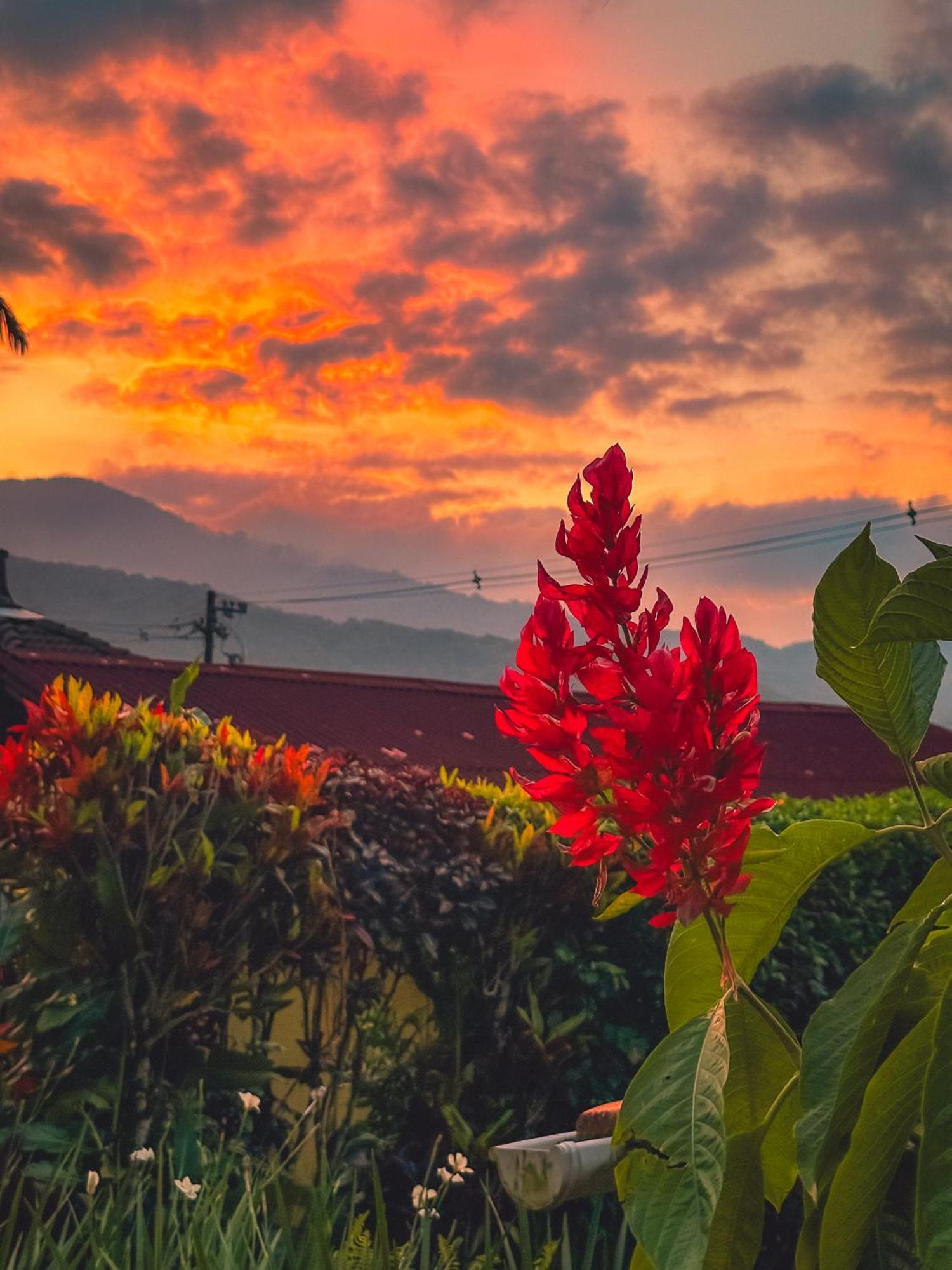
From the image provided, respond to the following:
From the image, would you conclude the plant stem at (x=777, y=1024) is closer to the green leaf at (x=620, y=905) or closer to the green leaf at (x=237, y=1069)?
the green leaf at (x=620, y=905)

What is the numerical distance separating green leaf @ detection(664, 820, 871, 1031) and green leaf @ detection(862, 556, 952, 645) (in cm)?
36

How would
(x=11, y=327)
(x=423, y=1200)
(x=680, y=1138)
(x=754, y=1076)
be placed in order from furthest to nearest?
1. (x=11, y=327)
2. (x=423, y=1200)
3. (x=754, y=1076)
4. (x=680, y=1138)

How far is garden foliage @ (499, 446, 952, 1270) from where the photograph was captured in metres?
1.32

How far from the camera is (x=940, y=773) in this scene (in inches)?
57.9

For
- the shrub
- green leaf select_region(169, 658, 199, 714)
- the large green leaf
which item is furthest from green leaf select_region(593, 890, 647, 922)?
green leaf select_region(169, 658, 199, 714)

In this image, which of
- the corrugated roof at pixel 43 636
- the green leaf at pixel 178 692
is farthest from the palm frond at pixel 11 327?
the green leaf at pixel 178 692

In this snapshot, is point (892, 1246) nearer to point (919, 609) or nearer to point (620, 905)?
point (620, 905)

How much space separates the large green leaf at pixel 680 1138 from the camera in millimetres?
1332

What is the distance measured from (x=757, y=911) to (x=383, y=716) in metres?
10.7

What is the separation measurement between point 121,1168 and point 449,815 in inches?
57.0

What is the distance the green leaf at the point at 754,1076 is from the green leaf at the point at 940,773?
1.19 feet

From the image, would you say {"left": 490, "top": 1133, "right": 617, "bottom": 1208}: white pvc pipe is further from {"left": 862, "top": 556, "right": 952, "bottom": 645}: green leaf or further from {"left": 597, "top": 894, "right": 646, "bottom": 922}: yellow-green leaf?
{"left": 862, "top": 556, "right": 952, "bottom": 645}: green leaf

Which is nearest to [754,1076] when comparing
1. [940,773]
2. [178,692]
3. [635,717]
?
[940,773]

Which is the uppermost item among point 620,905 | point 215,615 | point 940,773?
point 215,615
